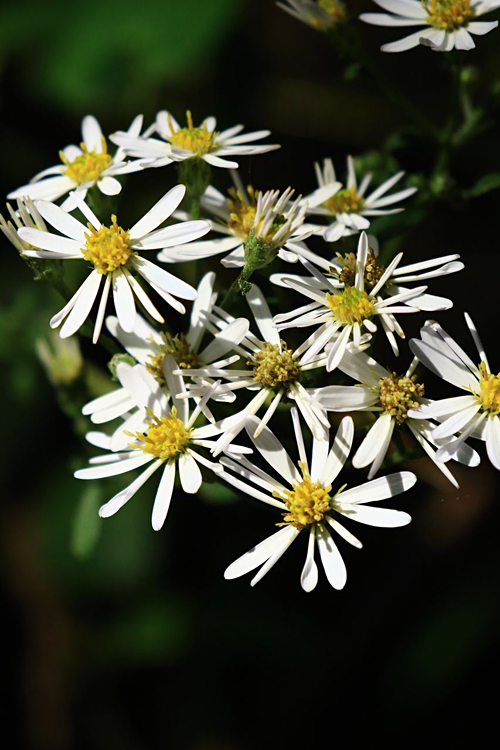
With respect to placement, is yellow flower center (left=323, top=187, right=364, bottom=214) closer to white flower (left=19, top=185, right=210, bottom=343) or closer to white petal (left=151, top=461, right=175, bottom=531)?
white flower (left=19, top=185, right=210, bottom=343)

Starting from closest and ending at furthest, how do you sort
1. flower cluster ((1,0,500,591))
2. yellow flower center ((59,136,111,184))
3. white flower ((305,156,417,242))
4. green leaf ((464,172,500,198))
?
flower cluster ((1,0,500,591)), white flower ((305,156,417,242)), yellow flower center ((59,136,111,184)), green leaf ((464,172,500,198))

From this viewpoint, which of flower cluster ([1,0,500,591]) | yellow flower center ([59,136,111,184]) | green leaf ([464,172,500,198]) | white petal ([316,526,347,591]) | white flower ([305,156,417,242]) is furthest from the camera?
green leaf ([464,172,500,198])

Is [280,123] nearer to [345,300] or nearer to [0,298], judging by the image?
[0,298]

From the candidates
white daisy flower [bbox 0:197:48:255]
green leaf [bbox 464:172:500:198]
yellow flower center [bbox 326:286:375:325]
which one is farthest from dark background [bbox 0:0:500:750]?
yellow flower center [bbox 326:286:375:325]

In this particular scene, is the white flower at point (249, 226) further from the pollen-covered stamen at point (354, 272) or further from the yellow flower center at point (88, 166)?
the yellow flower center at point (88, 166)

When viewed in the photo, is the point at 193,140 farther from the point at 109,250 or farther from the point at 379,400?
the point at 379,400

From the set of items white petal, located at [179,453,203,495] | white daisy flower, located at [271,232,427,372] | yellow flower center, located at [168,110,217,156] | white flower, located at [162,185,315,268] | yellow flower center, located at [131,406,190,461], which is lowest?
white petal, located at [179,453,203,495]

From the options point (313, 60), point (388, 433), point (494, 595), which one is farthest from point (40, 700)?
point (313, 60)
